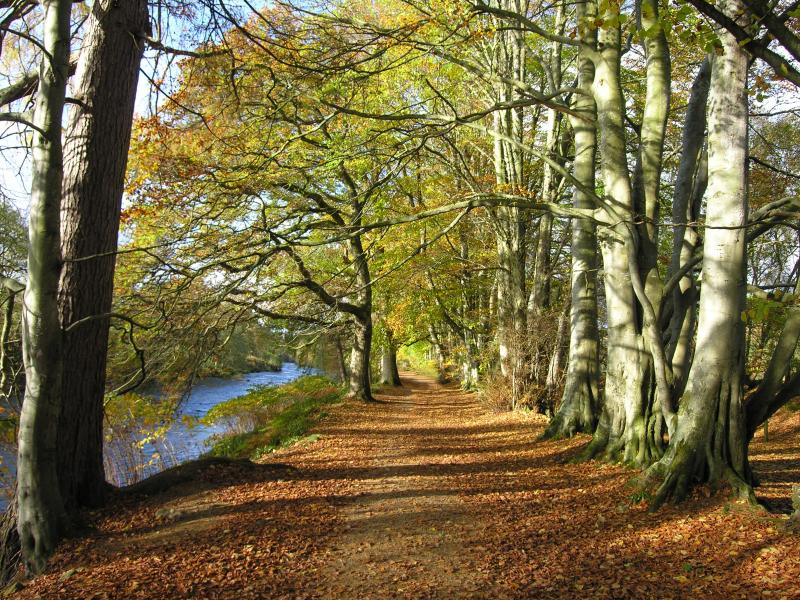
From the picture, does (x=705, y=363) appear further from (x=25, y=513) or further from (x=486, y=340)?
(x=486, y=340)

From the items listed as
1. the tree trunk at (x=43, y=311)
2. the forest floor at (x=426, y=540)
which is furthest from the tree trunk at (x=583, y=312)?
the tree trunk at (x=43, y=311)

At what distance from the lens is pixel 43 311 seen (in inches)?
183

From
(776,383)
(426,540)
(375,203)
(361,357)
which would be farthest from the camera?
(361,357)

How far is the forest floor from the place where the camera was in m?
4.11

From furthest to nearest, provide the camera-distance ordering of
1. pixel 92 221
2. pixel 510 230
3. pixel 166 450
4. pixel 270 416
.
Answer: pixel 270 416 → pixel 510 230 → pixel 166 450 → pixel 92 221

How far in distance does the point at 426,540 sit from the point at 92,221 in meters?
4.54

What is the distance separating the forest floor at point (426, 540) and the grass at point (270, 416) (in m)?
4.73

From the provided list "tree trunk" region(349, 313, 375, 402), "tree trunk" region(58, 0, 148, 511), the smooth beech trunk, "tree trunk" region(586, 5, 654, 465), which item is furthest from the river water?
the smooth beech trunk

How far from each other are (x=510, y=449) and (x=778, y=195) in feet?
32.3

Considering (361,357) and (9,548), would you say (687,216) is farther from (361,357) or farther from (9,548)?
(361,357)

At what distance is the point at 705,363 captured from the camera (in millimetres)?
5645

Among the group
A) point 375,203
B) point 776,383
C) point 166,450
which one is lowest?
point 166,450

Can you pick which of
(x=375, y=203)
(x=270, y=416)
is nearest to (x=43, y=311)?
(x=375, y=203)

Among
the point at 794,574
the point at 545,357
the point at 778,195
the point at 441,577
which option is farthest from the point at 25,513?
the point at 778,195
